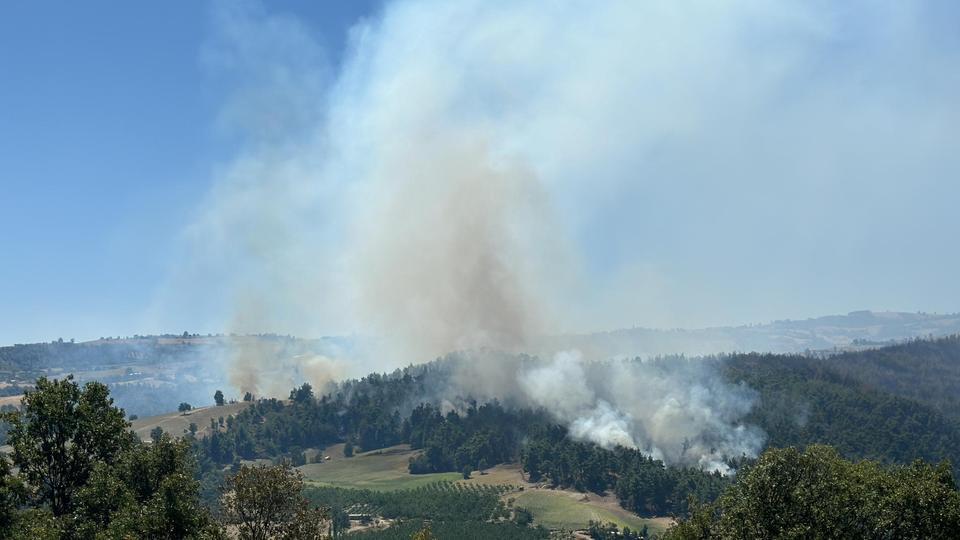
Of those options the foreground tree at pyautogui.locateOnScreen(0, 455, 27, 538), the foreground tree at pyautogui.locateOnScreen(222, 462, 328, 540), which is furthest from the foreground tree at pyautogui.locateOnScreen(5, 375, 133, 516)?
the foreground tree at pyautogui.locateOnScreen(222, 462, 328, 540)

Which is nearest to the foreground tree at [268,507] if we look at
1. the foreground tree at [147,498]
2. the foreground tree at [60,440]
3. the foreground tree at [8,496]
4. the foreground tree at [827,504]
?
the foreground tree at [147,498]

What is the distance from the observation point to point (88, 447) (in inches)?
2904

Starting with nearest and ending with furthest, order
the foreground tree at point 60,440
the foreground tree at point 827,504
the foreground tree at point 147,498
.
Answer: the foreground tree at point 147,498 → the foreground tree at point 827,504 → the foreground tree at point 60,440

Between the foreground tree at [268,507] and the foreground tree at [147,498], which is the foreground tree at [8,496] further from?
the foreground tree at [268,507]

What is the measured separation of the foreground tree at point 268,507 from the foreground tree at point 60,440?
1666 centimetres

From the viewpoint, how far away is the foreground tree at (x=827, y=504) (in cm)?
6994

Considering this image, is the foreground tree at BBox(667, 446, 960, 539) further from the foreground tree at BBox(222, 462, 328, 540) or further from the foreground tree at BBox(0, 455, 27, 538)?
the foreground tree at BBox(0, 455, 27, 538)

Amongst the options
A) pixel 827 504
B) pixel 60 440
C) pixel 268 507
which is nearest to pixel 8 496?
pixel 60 440

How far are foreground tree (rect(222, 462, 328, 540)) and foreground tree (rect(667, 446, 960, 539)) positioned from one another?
39.6 metres

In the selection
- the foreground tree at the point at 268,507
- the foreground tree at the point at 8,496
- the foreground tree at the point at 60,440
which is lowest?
the foreground tree at the point at 268,507

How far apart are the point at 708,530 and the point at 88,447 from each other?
218 feet

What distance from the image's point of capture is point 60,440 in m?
72.6

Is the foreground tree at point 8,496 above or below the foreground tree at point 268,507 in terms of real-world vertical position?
above

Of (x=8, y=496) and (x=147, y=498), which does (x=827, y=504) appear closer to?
(x=147, y=498)
